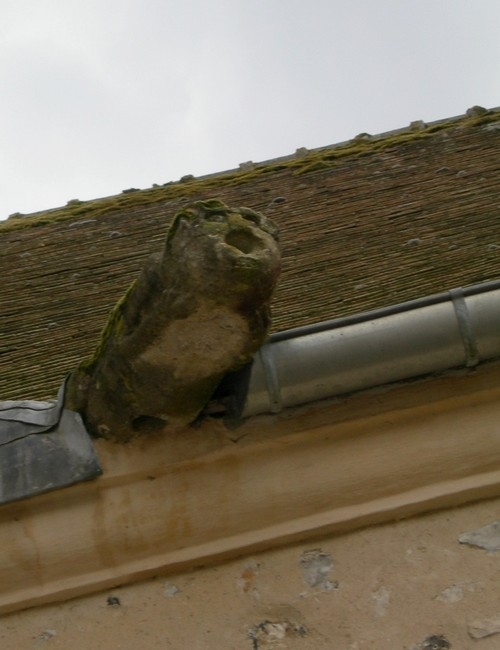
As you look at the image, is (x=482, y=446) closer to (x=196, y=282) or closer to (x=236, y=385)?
(x=236, y=385)

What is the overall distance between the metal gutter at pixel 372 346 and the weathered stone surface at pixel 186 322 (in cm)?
13

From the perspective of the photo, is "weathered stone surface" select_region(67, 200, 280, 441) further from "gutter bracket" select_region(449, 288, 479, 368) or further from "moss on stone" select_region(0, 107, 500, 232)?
"moss on stone" select_region(0, 107, 500, 232)

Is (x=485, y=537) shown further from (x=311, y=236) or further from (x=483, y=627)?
(x=311, y=236)

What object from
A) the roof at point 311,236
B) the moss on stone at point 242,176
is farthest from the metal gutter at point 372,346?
the moss on stone at point 242,176

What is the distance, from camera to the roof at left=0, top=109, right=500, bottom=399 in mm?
3914

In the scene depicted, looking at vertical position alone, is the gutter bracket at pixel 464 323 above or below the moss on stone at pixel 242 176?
below

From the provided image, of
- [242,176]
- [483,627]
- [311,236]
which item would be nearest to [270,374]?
[483,627]

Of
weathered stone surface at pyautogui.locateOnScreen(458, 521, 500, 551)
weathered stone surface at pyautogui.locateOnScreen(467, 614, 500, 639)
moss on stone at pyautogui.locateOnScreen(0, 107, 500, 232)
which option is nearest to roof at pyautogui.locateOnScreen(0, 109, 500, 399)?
moss on stone at pyautogui.locateOnScreen(0, 107, 500, 232)

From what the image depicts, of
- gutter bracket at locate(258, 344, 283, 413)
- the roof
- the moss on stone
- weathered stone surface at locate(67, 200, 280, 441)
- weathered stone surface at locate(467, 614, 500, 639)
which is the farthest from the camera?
the moss on stone

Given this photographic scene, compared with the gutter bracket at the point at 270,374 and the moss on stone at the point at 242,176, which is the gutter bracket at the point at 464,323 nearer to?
the gutter bracket at the point at 270,374

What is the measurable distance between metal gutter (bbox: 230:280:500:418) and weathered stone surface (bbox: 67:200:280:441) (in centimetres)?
13

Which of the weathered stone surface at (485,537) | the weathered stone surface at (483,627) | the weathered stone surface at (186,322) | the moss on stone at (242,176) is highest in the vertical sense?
the moss on stone at (242,176)

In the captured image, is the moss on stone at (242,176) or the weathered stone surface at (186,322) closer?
the weathered stone surface at (186,322)

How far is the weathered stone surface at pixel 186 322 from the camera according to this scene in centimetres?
270
